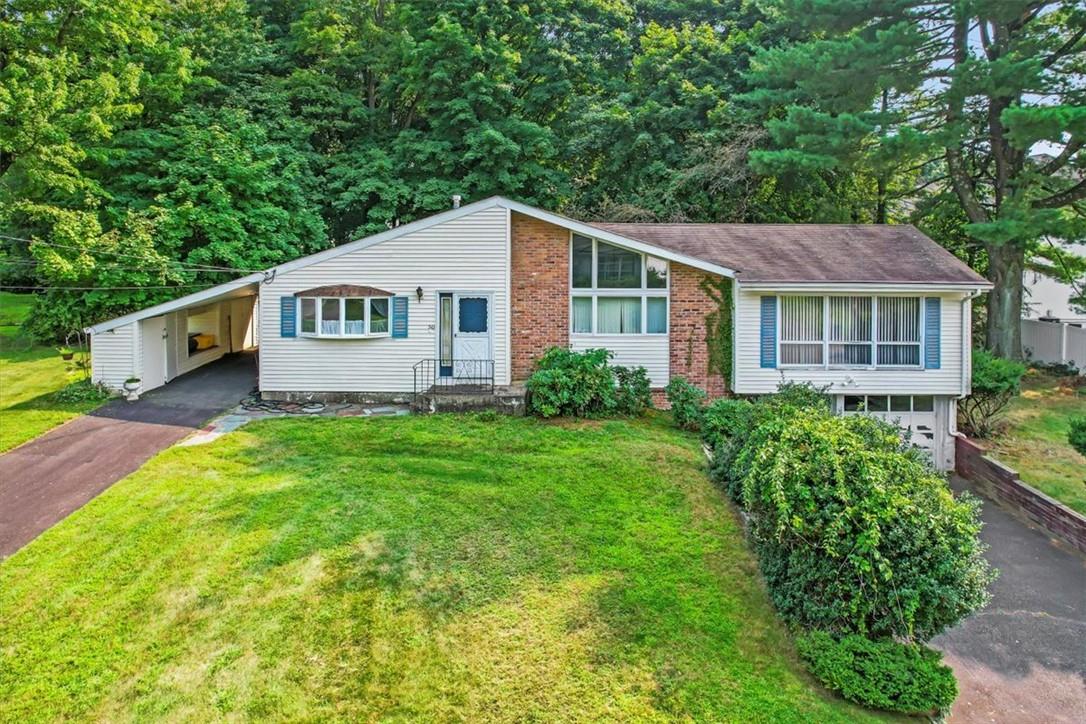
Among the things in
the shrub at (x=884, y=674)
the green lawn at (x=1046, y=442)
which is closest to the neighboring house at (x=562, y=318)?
the green lawn at (x=1046, y=442)

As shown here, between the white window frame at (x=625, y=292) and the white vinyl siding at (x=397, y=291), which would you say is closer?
the white vinyl siding at (x=397, y=291)

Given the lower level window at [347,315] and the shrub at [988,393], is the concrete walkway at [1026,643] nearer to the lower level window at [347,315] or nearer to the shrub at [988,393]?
the shrub at [988,393]

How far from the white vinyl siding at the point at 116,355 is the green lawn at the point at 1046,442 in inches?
709

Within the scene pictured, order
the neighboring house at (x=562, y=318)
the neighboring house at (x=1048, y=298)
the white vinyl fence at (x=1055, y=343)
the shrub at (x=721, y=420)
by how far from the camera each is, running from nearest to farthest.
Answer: the shrub at (x=721, y=420)
the neighboring house at (x=562, y=318)
the white vinyl fence at (x=1055, y=343)
the neighboring house at (x=1048, y=298)

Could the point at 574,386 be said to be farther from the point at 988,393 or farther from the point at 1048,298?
the point at 1048,298

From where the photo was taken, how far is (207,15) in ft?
77.4

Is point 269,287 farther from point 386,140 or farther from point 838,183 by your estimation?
point 838,183

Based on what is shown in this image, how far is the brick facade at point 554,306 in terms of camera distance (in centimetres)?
1346

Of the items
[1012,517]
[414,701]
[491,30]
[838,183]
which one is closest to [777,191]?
[838,183]

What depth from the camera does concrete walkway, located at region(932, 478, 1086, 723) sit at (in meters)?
5.75

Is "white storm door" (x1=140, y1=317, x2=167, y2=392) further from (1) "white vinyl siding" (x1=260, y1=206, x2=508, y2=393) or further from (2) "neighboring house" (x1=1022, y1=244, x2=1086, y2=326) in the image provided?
(2) "neighboring house" (x1=1022, y1=244, x2=1086, y2=326)

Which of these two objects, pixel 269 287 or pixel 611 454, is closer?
pixel 611 454

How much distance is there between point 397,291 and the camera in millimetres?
13328

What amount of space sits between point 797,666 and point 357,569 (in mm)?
4302
